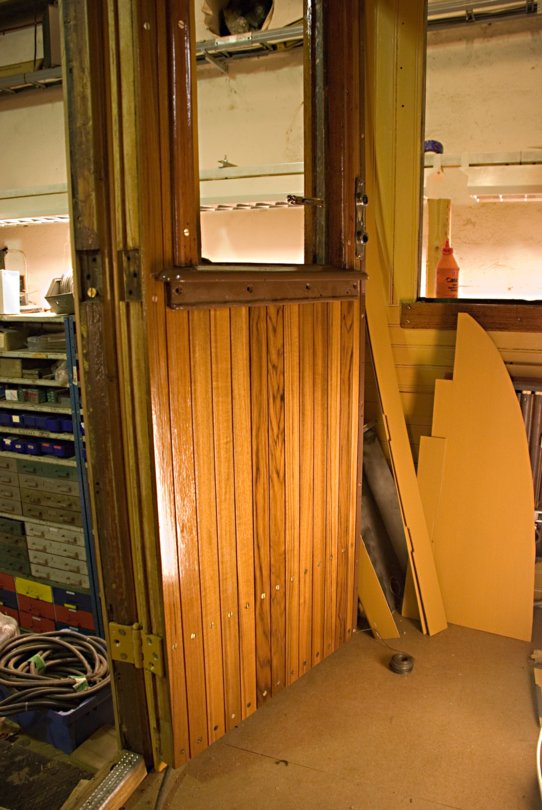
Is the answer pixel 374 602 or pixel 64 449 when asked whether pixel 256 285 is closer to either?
pixel 374 602

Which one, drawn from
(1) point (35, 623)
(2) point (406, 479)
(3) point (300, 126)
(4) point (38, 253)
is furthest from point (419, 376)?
(4) point (38, 253)

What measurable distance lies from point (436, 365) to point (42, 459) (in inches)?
124

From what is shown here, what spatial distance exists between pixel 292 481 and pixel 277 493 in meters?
0.08

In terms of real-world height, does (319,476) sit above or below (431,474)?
above

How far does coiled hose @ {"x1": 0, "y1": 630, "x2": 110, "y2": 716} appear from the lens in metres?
2.85

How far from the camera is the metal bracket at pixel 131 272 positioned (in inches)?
58.4

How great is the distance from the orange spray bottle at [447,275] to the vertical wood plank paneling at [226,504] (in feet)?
4.75

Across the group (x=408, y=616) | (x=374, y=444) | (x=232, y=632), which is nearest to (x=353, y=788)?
(x=232, y=632)

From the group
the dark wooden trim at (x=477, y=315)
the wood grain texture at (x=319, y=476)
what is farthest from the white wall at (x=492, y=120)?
the wood grain texture at (x=319, y=476)

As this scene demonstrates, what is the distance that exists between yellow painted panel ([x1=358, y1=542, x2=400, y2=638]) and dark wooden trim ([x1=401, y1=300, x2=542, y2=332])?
95 centimetres

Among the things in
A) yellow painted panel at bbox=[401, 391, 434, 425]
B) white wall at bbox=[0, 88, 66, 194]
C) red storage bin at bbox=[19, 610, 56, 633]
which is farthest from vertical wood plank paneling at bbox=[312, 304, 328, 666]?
white wall at bbox=[0, 88, 66, 194]

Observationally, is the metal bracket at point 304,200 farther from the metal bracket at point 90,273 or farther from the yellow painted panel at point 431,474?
the yellow painted panel at point 431,474

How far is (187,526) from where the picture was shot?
65.7 inches

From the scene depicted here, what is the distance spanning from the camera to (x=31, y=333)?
4.98 meters
